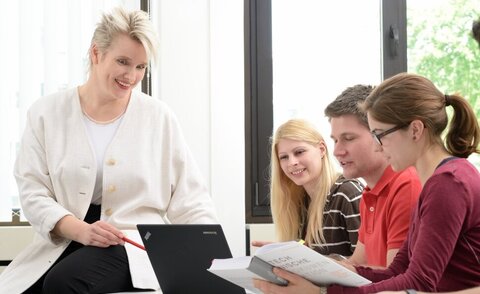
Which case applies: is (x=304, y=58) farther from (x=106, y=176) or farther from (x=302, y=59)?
(x=106, y=176)

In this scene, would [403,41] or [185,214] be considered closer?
[185,214]

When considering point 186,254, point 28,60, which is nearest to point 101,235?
point 186,254

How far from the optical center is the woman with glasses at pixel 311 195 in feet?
8.16

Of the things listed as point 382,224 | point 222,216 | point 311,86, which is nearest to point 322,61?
point 311,86

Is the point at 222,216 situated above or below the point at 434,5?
below

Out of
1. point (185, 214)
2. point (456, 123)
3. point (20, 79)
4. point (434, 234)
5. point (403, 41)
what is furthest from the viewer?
point (403, 41)

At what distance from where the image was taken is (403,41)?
3809 mm

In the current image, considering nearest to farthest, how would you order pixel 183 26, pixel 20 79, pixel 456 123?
pixel 456 123
pixel 20 79
pixel 183 26

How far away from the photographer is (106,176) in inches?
98.0

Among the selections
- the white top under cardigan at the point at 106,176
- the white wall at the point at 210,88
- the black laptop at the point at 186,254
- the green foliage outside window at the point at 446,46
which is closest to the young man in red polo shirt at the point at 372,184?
the black laptop at the point at 186,254

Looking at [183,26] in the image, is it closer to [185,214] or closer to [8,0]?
[8,0]

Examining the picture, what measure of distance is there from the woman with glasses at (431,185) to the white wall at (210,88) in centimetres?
177

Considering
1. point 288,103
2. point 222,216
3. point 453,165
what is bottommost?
point 222,216

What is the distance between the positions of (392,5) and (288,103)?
733 millimetres
